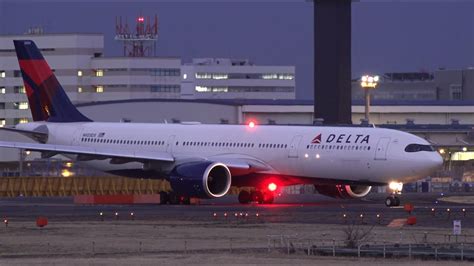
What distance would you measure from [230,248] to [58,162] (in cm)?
7575

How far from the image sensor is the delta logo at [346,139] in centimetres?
6881

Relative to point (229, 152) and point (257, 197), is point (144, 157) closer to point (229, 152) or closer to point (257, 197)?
point (229, 152)

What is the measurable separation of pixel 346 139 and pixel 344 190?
4.47m

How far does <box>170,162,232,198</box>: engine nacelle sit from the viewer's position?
69188 millimetres

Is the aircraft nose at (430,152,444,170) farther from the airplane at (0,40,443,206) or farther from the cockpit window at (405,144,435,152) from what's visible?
the cockpit window at (405,144,435,152)

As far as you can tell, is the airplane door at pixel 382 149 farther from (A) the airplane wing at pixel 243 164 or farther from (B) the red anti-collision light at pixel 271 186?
(B) the red anti-collision light at pixel 271 186

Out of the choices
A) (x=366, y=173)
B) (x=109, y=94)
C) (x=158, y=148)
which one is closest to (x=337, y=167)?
(x=366, y=173)

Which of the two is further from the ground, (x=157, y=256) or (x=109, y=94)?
(x=109, y=94)

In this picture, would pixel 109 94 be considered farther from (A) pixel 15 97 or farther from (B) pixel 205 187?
(B) pixel 205 187

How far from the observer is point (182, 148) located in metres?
74.8

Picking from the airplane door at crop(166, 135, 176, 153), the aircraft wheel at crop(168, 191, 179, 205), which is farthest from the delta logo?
the airplane door at crop(166, 135, 176, 153)

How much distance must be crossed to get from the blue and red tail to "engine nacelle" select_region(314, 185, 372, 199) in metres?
15.4

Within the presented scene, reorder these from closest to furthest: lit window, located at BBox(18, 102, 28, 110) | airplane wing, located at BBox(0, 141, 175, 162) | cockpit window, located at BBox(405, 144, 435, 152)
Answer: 1. cockpit window, located at BBox(405, 144, 435, 152)
2. airplane wing, located at BBox(0, 141, 175, 162)
3. lit window, located at BBox(18, 102, 28, 110)

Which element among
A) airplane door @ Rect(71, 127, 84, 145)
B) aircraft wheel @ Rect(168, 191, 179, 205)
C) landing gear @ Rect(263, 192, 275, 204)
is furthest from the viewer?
airplane door @ Rect(71, 127, 84, 145)
